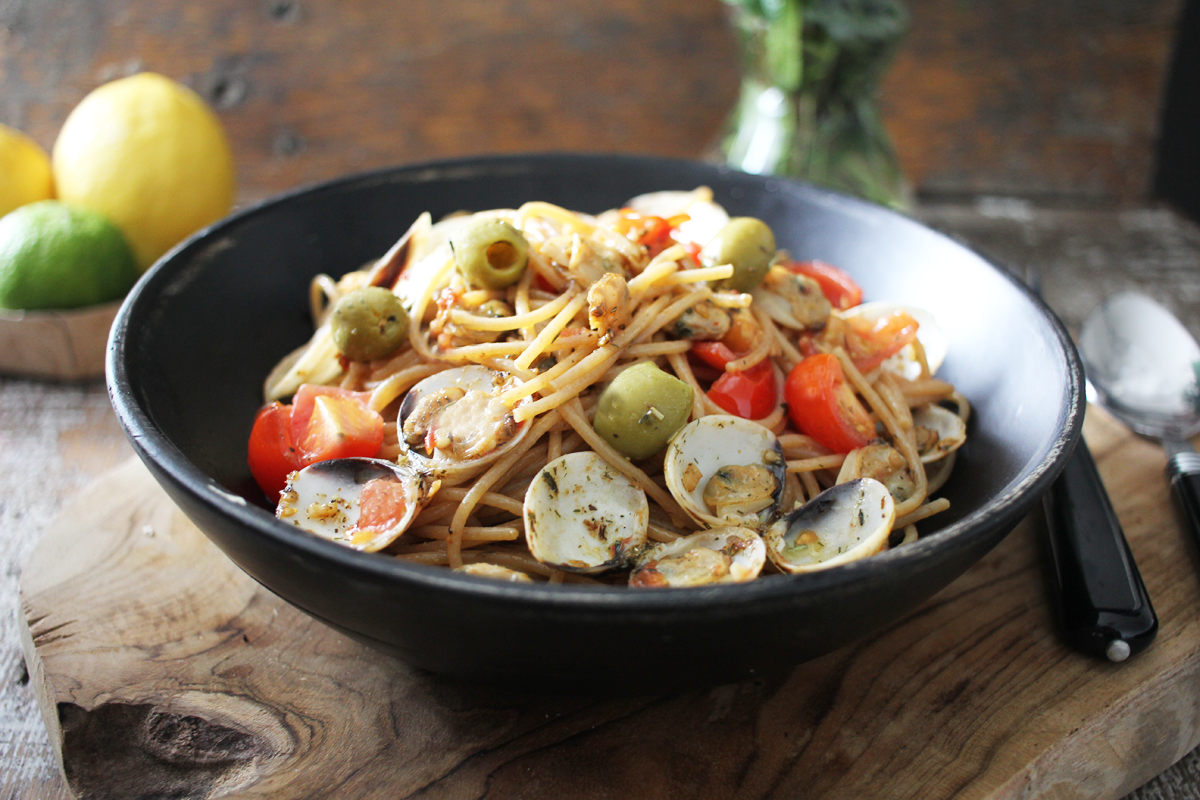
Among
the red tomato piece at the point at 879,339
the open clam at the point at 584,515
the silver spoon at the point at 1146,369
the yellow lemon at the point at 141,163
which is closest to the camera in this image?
the open clam at the point at 584,515

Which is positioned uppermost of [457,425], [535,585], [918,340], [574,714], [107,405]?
[535,585]

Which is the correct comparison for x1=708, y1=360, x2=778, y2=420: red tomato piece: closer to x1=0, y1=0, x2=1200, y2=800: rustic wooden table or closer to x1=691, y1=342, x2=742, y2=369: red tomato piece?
x1=691, y1=342, x2=742, y2=369: red tomato piece

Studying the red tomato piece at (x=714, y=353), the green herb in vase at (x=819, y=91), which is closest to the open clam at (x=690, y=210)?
the red tomato piece at (x=714, y=353)

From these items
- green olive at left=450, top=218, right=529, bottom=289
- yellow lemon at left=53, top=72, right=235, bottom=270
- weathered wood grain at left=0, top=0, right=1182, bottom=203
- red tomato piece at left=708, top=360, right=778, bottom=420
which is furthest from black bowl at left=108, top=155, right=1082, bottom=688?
weathered wood grain at left=0, top=0, right=1182, bottom=203

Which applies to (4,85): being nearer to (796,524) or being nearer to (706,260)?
(706,260)

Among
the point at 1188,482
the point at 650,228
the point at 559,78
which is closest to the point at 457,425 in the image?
the point at 650,228

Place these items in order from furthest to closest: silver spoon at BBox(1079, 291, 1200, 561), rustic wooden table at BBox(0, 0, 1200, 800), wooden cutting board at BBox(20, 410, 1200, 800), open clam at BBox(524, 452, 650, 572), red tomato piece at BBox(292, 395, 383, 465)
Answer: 1. rustic wooden table at BBox(0, 0, 1200, 800)
2. silver spoon at BBox(1079, 291, 1200, 561)
3. red tomato piece at BBox(292, 395, 383, 465)
4. open clam at BBox(524, 452, 650, 572)
5. wooden cutting board at BBox(20, 410, 1200, 800)

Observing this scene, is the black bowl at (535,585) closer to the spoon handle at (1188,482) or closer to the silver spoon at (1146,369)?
the spoon handle at (1188,482)

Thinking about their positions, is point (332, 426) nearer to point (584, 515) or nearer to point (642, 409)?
point (584, 515)
